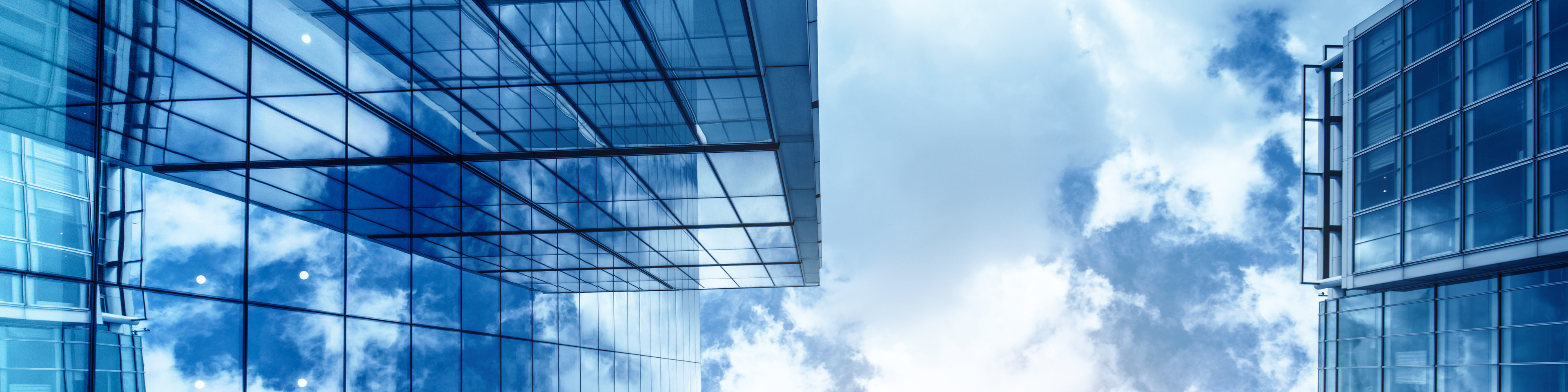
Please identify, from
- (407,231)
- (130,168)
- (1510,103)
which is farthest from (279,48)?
(1510,103)

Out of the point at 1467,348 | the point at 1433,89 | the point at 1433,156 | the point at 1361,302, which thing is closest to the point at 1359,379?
the point at 1361,302

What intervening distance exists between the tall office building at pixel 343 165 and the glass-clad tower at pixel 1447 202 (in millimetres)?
22103

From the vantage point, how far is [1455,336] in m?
25.2

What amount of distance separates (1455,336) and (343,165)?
33.2m

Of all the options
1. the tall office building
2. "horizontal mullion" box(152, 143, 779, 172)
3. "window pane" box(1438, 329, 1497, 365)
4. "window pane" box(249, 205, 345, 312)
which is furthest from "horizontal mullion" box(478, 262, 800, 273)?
"window pane" box(1438, 329, 1497, 365)

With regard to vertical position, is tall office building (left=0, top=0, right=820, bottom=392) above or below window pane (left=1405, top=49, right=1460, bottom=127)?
below

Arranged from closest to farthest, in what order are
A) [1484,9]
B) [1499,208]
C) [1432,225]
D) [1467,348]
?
[1499,208], [1484,9], [1467,348], [1432,225]

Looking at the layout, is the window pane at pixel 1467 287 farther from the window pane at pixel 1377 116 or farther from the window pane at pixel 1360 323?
the window pane at pixel 1377 116

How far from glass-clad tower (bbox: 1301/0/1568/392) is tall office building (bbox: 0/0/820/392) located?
870 inches

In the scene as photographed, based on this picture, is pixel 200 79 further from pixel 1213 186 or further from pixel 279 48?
pixel 1213 186

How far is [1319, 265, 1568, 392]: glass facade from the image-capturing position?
861 inches

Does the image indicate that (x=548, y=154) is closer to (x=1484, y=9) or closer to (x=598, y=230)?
(x=598, y=230)

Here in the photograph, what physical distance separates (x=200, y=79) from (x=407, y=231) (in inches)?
193

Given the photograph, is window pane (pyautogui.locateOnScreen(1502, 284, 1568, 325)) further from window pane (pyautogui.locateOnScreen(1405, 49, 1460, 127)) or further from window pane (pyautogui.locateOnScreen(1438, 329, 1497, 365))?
window pane (pyautogui.locateOnScreen(1405, 49, 1460, 127))
